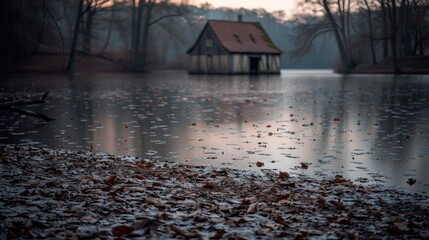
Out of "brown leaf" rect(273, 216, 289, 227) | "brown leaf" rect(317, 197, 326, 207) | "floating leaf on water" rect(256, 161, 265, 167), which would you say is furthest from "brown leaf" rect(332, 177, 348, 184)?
"brown leaf" rect(273, 216, 289, 227)

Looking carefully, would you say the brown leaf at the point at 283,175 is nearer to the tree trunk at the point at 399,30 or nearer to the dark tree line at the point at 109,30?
the dark tree line at the point at 109,30

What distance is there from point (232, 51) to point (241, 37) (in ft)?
16.0

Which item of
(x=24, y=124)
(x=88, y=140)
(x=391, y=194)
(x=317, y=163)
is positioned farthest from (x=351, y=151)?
(x=24, y=124)

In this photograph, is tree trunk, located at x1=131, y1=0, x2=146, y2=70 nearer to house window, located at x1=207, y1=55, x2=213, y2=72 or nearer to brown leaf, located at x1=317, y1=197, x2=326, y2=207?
house window, located at x1=207, y1=55, x2=213, y2=72

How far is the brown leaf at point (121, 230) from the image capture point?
15.0ft

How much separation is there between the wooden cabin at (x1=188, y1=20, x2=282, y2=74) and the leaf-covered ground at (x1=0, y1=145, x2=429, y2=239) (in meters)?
50.8

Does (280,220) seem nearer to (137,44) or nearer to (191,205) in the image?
(191,205)

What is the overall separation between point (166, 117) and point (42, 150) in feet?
19.6

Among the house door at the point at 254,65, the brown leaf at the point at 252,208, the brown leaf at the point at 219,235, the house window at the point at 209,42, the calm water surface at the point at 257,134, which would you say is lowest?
the calm water surface at the point at 257,134

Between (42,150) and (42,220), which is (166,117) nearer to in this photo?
(42,150)

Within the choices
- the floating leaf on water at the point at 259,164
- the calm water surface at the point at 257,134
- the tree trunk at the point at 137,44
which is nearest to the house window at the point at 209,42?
the tree trunk at the point at 137,44

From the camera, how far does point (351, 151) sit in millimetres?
9172

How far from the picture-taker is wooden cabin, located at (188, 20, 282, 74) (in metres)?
58.2

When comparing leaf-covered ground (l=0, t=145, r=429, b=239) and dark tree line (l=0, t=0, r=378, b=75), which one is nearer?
leaf-covered ground (l=0, t=145, r=429, b=239)
